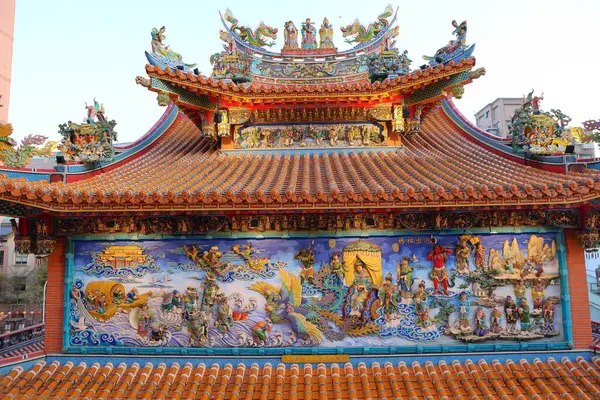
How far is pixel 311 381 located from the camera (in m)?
6.62

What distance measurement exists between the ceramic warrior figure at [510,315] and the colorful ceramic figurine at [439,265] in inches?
40.5

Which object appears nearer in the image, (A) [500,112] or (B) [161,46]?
(B) [161,46]

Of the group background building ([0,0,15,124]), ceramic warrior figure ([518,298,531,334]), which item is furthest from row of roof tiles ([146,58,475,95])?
background building ([0,0,15,124])

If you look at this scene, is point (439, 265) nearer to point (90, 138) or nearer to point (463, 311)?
point (463, 311)

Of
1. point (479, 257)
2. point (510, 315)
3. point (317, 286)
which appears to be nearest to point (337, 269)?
point (317, 286)

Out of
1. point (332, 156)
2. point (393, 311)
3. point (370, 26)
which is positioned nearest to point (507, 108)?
point (370, 26)

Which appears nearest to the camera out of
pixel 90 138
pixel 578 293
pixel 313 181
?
pixel 578 293

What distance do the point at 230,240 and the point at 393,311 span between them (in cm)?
316

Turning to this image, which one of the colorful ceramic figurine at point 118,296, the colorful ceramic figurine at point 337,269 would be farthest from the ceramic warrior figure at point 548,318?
the colorful ceramic figurine at point 118,296

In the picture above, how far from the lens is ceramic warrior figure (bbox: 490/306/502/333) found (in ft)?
23.7

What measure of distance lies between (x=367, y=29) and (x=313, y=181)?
263 inches

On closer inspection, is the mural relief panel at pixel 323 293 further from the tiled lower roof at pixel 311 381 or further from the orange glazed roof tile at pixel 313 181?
the orange glazed roof tile at pixel 313 181

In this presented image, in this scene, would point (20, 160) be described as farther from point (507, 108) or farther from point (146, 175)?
point (507, 108)

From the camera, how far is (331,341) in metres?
7.24
